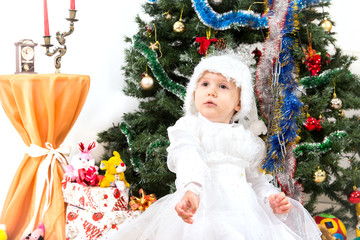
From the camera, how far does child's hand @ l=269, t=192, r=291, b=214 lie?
1585 mm

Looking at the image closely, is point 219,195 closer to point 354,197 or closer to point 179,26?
point 179,26

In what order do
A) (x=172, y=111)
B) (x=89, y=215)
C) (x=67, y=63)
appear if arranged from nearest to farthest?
(x=89, y=215), (x=172, y=111), (x=67, y=63)

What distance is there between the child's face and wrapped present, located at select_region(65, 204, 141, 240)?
638mm

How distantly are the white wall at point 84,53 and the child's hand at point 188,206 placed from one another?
1.43 meters

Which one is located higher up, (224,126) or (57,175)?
(224,126)

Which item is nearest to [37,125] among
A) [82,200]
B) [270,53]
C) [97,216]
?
[82,200]

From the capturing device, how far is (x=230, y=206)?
1.58m

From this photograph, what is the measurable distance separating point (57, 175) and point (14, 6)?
1102 millimetres

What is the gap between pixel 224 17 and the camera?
2.16m

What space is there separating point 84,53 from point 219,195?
1514mm

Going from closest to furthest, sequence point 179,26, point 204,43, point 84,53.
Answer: point 204,43 < point 179,26 < point 84,53

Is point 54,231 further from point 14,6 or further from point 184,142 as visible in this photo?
point 14,6

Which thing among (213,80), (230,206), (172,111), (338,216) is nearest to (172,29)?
(172,111)

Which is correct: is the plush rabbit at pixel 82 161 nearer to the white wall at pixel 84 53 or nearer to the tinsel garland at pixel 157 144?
the tinsel garland at pixel 157 144
